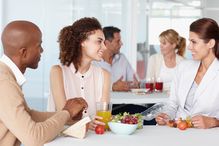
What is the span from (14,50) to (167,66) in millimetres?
2649

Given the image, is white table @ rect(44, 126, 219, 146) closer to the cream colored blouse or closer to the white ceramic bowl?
the white ceramic bowl

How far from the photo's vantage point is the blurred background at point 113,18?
4.32 m

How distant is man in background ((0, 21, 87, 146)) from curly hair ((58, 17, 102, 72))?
0.66m

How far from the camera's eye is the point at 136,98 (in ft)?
9.80

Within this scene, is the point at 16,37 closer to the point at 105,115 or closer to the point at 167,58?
the point at 105,115

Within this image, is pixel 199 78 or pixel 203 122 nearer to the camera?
pixel 203 122

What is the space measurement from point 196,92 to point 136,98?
78 centimetres

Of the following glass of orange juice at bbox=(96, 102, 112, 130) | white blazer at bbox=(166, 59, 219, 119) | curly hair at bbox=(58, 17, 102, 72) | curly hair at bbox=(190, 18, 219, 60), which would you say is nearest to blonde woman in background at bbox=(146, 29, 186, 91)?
white blazer at bbox=(166, 59, 219, 119)

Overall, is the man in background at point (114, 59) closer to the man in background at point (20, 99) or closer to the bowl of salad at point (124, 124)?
the bowl of salad at point (124, 124)

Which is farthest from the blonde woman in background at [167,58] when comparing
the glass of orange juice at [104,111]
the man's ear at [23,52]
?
the man's ear at [23,52]

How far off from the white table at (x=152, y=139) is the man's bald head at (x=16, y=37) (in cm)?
37

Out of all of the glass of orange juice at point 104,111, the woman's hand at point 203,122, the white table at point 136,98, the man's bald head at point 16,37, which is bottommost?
the white table at point 136,98

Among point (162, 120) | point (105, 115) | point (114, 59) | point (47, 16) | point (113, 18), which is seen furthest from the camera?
point (113, 18)

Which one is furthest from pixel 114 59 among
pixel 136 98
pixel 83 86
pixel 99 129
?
pixel 99 129
